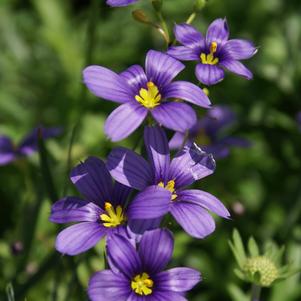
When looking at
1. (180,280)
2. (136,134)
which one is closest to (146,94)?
(180,280)

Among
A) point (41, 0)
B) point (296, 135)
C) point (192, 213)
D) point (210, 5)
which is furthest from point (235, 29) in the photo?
point (192, 213)

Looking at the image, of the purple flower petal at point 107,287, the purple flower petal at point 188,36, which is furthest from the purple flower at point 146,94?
the purple flower petal at point 107,287

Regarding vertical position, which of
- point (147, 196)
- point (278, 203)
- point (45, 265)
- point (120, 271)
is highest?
point (147, 196)

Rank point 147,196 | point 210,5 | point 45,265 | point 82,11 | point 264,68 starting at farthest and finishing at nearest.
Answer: point 82,11 < point 210,5 < point 264,68 < point 45,265 < point 147,196

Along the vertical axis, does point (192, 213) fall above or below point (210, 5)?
above

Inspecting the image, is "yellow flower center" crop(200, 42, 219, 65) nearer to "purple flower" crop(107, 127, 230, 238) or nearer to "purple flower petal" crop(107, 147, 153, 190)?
"purple flower" crop(107, 127, 230, 238)

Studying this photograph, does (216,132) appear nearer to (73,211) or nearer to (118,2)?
(118,2)

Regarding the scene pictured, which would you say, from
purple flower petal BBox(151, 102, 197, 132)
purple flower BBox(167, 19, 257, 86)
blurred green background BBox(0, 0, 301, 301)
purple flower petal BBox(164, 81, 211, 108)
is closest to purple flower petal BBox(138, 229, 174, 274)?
purple flower petal BBox(151, 102, 197, 132)

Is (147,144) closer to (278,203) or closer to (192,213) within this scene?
(192,213)
